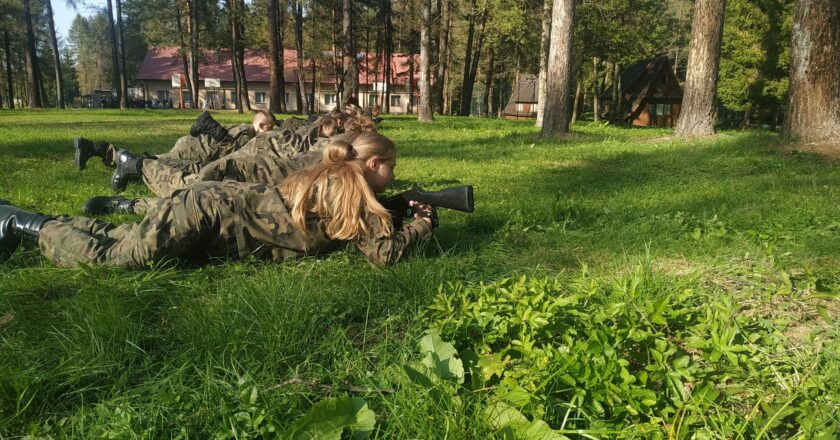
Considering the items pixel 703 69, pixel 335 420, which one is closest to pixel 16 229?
pixel 335 420

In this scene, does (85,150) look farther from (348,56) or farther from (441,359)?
(348,56)

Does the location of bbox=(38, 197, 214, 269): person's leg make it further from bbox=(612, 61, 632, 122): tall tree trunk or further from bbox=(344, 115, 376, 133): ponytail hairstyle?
bbox=(612, 61, 632, 122): tall tree trunk

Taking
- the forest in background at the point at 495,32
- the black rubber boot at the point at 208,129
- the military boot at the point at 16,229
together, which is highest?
the forest in background at the point at 495,32

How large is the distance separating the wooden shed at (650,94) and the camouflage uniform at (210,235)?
42.4m

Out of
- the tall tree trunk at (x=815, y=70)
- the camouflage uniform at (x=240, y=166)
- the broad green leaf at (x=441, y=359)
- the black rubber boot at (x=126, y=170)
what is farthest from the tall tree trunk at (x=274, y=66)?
the broad green leaf at (x=441, y=359)

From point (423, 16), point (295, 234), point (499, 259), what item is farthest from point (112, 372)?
point (423, 16)

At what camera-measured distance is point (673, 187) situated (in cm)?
657

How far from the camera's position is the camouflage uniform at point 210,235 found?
3396 mm

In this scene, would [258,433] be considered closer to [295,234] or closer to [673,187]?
[295,234]

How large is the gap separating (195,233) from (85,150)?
5437 mm

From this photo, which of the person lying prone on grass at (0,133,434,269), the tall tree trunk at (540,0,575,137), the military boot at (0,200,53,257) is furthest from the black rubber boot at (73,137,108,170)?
the tall tree trunk at (540,0,575,137)

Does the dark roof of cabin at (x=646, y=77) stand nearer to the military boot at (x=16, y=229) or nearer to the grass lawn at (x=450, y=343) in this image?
the grass lawn at (x=450, y=343)

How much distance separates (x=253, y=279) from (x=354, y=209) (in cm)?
77

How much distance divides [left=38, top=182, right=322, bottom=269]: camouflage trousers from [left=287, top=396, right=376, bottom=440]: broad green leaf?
6.24ft
